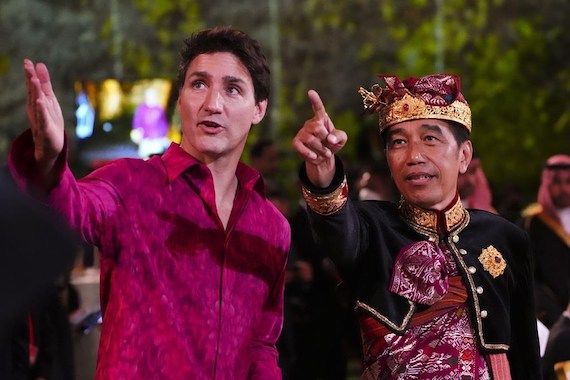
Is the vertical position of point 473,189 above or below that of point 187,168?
below

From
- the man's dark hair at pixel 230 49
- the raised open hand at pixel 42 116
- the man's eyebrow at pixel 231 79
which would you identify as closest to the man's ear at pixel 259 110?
the man's dark hair at pixel 230 49

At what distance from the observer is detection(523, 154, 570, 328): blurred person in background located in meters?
7.70

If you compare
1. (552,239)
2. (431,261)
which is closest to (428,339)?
(431,261)

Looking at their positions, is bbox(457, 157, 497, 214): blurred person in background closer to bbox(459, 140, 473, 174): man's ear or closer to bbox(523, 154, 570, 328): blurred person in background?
bbox(523, 154, 570, 328): blurred person in background

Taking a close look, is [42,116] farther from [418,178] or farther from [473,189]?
[473,189]

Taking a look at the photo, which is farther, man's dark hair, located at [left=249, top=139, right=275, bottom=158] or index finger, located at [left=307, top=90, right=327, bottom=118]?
man's dark hair, located at [left=249, top=139, right=275, bottom=158]

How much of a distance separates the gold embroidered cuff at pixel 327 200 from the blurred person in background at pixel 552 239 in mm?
3581

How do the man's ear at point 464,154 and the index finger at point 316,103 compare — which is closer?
the index finger at point 316,103

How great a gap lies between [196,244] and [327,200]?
42 centimetres

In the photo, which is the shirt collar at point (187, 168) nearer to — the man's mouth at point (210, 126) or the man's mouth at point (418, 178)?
the man's mouth at point (210, 126)

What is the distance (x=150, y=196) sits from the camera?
4055 mm

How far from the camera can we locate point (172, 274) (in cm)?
400

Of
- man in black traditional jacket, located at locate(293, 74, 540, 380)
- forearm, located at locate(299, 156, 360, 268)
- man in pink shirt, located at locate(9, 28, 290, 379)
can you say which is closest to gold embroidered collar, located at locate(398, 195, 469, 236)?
man in black traditional jacket, located at locate(293, 74, 540, 380)

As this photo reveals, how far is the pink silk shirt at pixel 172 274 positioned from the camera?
3.94 m
